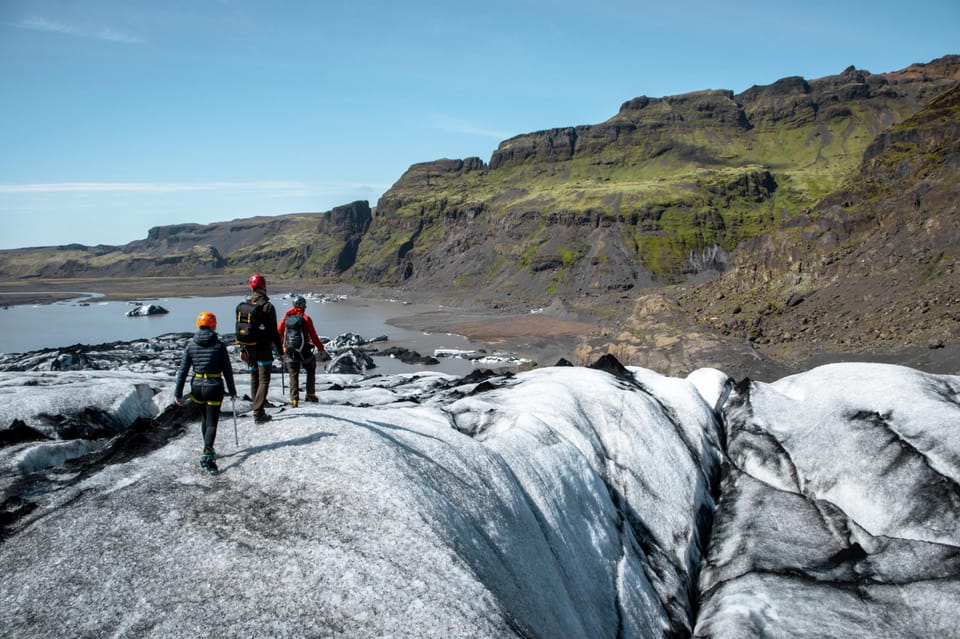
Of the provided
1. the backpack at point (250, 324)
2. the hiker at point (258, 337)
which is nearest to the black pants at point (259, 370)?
the hiker at point (258, 337)

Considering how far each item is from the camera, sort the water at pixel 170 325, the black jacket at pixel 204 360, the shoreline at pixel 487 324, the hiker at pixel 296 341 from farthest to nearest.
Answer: the water at pixel 170 325, the shoreline at pixel 487 324, the hiker at pixel 296 341, the black jacket at pixel 204 360

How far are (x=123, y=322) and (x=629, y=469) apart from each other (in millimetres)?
130454

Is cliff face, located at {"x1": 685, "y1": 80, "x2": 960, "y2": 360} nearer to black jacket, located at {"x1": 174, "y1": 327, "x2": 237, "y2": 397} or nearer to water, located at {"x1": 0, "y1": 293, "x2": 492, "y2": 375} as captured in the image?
water, located at {"x1": 0, "y1": 293, "x2": 492, "y2": 375}

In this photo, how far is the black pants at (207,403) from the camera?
473 inches

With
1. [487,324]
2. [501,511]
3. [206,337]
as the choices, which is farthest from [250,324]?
[487,324]

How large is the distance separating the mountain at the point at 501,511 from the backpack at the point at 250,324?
7.19 ft

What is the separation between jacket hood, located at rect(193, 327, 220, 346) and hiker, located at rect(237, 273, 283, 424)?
1093 millimetres

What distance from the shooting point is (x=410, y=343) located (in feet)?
299

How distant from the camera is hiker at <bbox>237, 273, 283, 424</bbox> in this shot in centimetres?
1369

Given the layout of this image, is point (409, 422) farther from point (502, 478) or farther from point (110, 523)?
point (110, 523)

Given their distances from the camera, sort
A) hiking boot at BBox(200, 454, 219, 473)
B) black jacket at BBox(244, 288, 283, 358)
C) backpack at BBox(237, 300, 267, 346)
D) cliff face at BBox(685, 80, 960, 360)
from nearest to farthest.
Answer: hiking boot at BBox(200, 454, 219, 473)
backpack at BBox(237, 300, 267, 346)
black jacket at BBox(244, 288, 283, 358)
cliff face at BBox(685, 80, 960, 360)

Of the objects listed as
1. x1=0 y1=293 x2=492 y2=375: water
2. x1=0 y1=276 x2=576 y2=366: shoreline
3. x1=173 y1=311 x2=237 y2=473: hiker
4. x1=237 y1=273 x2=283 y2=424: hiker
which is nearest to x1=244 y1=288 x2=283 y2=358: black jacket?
Result: x1=237 y1=273 x2=283 y2=424: hiker

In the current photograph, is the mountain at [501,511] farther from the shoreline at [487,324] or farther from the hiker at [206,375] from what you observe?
the shoreline at [487,324]

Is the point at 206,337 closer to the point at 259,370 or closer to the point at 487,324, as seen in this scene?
the point at 259,370
